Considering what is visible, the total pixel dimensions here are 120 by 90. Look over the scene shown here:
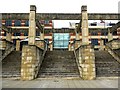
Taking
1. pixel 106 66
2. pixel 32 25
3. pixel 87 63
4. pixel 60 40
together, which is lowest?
pixel 106 66

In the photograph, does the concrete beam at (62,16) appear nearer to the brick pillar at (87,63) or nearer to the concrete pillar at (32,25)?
the concrete pillar at (32,25)

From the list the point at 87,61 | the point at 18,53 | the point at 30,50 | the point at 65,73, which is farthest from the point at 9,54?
the point at 87,61

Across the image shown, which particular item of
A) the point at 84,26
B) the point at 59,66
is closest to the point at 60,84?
the point at 59,66

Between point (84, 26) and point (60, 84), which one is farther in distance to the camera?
point (84, 26)

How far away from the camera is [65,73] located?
59.2 ft

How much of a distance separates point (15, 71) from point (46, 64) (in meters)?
3.62

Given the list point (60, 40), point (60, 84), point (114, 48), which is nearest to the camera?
point (60, 84)

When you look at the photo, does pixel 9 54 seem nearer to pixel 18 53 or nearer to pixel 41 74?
pixel 18 53

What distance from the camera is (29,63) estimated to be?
17062 millimetres

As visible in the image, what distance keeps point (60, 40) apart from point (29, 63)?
4433cm

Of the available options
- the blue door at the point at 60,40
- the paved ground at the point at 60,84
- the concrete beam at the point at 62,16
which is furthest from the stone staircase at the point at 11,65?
the blue door at the point at 60,40

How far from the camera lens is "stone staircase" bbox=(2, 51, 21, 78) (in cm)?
1802

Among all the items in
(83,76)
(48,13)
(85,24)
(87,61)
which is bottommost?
(83,76)

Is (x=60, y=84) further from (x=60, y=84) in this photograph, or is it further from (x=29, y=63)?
(x=29, y=63)
